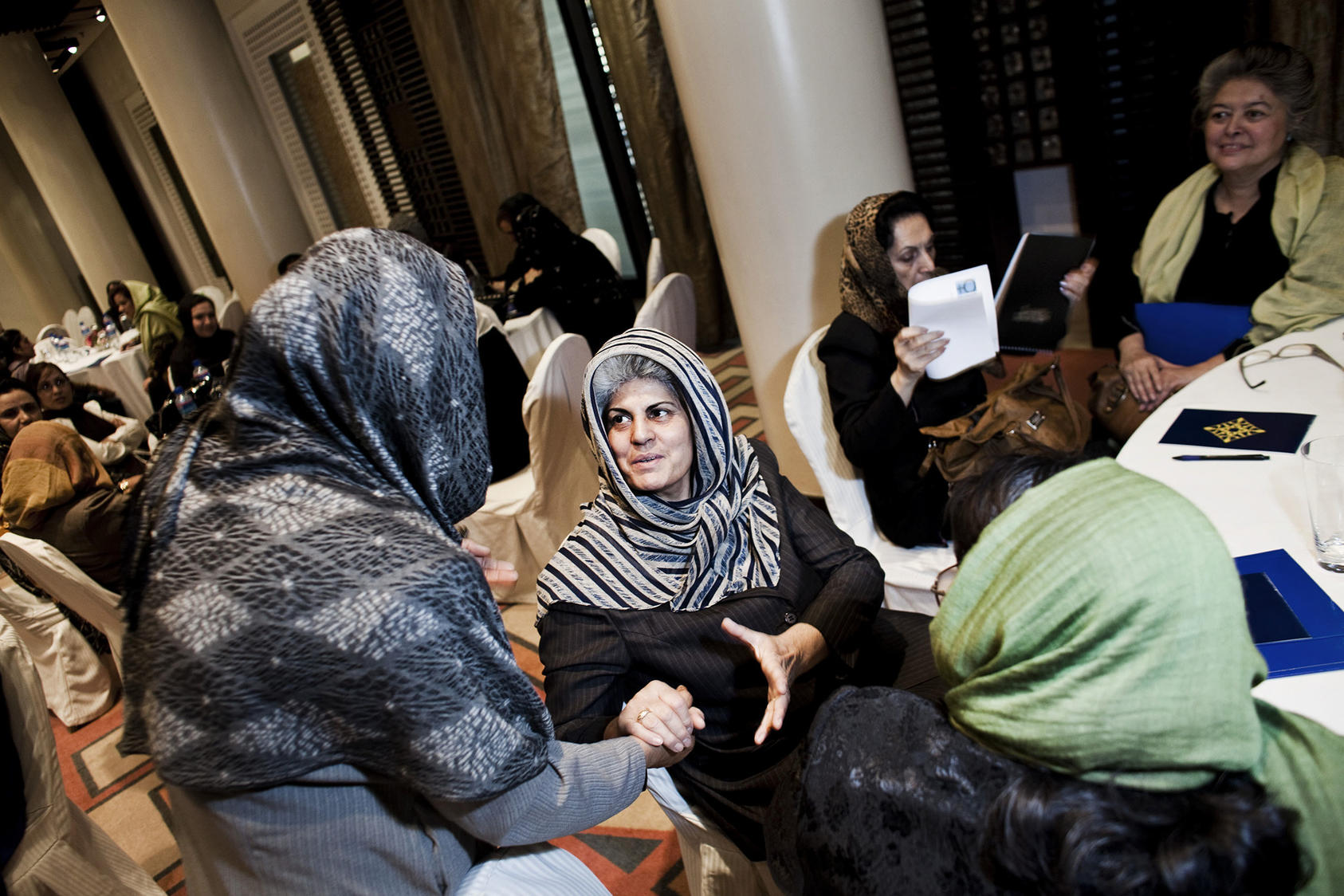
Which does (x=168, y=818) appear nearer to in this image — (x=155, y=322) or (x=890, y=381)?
(x=890, y=381)

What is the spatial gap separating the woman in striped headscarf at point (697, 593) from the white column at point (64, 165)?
11.9 meters

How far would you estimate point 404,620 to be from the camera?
2.73 ft

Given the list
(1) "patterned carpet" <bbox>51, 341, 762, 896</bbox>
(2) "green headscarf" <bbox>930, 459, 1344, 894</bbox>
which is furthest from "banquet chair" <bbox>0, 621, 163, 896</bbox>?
(2) "green headscarf" <bbox>930, 459, 1344, 894</bbox>

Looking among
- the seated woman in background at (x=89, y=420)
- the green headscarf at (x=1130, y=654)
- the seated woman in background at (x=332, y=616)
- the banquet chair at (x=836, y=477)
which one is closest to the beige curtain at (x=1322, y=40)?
the banquet chair at (x=836, y=477)

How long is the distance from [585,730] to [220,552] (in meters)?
0.73

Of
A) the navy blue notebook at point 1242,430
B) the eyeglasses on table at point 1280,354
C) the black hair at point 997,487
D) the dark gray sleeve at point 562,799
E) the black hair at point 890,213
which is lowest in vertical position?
the eyeglasses on table at point 1280,354

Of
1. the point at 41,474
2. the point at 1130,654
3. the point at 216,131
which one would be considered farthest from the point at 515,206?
the point at 1130,654

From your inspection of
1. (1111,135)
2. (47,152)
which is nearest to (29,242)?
(47,152)

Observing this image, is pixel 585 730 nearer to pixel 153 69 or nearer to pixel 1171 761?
pixel 1171 761

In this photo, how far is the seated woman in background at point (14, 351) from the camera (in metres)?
6.00

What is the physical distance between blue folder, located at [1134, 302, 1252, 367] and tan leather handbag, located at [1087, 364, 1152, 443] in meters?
0.15

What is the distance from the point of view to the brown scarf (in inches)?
122

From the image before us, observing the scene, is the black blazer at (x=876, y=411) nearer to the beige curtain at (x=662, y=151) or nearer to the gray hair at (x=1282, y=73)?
the gray hair at (x=1282, y=73)

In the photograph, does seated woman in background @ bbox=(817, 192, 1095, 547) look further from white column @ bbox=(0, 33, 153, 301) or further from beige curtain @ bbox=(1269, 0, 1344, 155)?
white column @ bbox=(0, 33, 153, 301)
